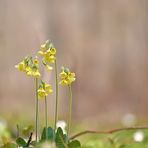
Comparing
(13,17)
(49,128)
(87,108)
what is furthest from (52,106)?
(49,128)

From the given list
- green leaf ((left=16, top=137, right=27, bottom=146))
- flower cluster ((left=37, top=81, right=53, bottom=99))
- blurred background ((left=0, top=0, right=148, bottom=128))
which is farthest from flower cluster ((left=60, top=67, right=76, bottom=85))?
blurred background ((left=0, top=0, right=148, bottom=128))

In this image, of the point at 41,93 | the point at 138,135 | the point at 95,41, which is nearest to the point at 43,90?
the point at 41,93

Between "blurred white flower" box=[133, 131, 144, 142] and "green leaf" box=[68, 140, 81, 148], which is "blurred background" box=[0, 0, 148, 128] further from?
"green leaf" box=[68, 140, 81, 148]

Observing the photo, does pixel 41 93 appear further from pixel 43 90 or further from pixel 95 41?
pixel 95 41

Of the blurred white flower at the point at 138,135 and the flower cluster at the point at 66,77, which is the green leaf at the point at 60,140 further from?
the blurred white flower at the point at 138,135

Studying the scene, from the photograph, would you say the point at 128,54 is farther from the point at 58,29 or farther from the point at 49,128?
the point at 49,128

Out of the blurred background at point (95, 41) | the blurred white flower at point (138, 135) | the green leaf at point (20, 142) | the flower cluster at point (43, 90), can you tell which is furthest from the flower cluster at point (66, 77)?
the blurred background at point (95, 41)
